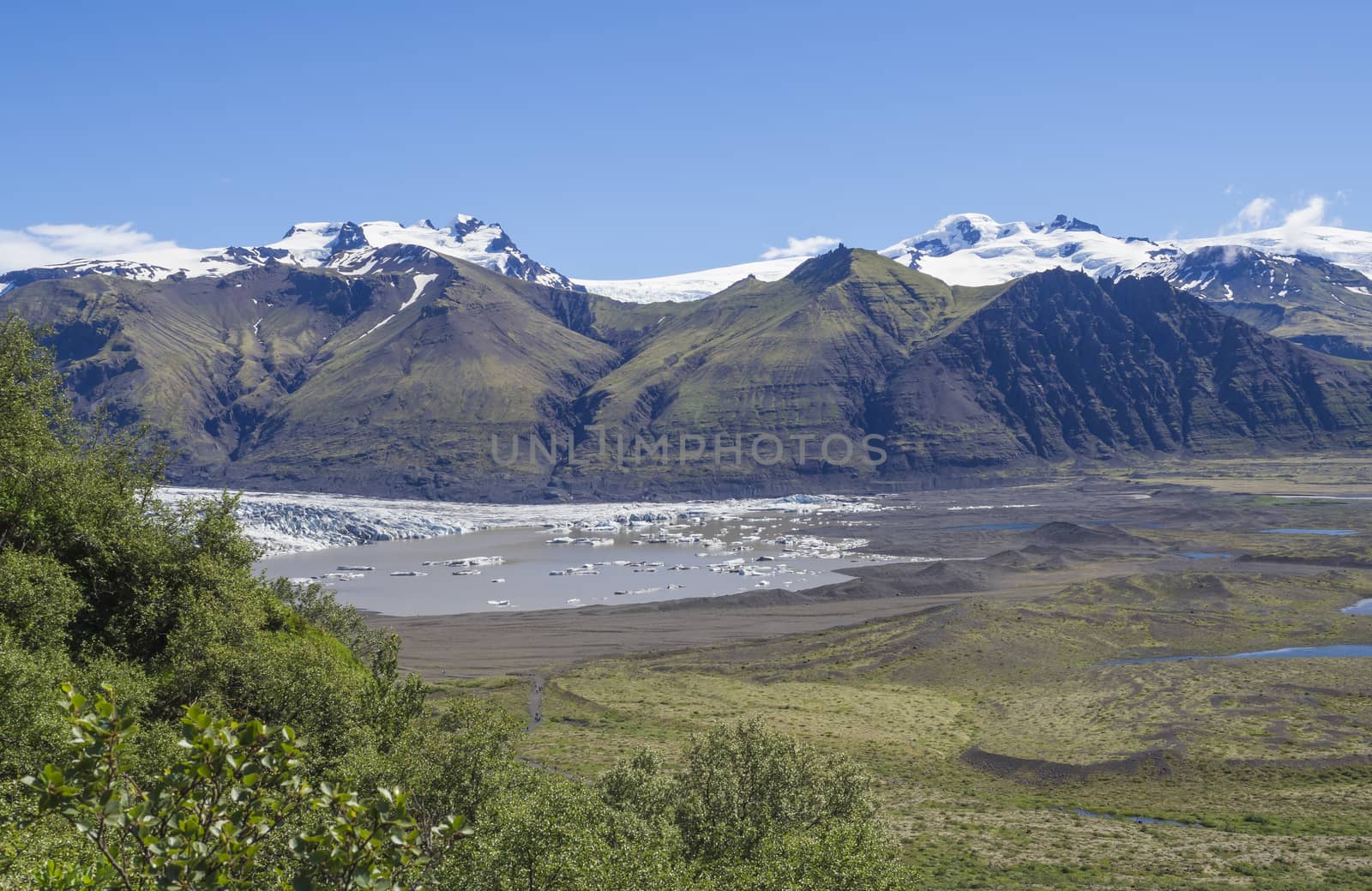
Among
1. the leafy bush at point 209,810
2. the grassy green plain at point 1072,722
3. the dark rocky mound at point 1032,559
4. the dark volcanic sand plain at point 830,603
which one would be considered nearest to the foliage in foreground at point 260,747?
the leafy bush at point 209,810

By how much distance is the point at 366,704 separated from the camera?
4484 cm

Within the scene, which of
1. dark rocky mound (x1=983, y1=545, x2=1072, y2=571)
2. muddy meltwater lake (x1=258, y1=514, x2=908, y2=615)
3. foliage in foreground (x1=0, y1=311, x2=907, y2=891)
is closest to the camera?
foliage in foreground (x1=0, y1=311, x2=907, y2=891)

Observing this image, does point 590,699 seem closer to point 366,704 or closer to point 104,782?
point 366,704

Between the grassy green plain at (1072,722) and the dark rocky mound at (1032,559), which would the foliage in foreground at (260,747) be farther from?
the dark rocky mound at (1032,559)

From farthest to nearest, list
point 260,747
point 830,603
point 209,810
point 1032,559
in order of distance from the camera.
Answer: point 1032,559
point 830,603
point 260,747
point 209,810

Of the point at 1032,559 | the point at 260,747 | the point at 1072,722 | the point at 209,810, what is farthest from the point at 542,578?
the point at 209,810

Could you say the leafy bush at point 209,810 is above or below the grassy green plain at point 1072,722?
above

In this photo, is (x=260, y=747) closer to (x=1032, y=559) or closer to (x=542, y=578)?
(x=542, y=578)

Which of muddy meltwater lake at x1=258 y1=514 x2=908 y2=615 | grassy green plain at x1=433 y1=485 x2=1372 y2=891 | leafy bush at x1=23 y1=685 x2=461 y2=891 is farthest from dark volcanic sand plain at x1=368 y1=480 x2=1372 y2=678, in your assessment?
leafy bush at x1=23 y1=685 x2=461 y2=891

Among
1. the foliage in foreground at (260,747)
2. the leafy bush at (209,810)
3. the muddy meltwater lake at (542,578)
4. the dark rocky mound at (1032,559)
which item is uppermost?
the leafy bush at (209,810)

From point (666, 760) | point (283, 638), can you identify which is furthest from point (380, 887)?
point (666, 760)

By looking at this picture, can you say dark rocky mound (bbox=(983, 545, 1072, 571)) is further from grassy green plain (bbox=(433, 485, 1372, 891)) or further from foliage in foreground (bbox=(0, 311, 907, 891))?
foliage in foreground (bbox=(0, 311, 907, 891))

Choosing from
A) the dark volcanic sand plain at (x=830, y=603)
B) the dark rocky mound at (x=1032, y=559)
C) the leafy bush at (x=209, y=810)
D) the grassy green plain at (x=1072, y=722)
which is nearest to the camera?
the leafy bush at (x=209, y=810)

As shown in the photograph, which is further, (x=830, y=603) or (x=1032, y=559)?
(x=1032, y=559)
